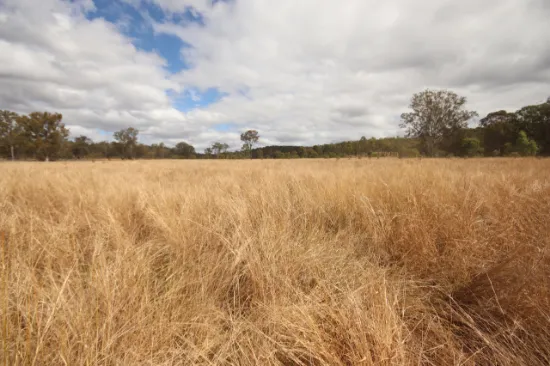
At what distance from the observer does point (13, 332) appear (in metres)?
1.00

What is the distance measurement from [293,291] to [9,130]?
70628 millimetres

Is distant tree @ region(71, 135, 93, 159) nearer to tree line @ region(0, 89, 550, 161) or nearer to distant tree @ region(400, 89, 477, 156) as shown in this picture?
tree line @ region(0, 89, 550, 161)

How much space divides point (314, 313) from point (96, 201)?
350 centimetres

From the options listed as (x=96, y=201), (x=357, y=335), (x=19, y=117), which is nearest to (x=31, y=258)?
(x=96, y=201)

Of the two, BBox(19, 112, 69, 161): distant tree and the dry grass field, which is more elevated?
BBox(19, 112, 69, 161): distant tree

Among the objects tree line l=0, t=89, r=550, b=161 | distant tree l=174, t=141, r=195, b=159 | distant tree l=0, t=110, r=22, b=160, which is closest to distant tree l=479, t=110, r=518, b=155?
tree line l=0, t=89, r=550, b=161

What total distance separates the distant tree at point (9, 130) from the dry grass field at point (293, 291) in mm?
65752

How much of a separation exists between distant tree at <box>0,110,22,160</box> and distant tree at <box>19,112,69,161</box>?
2441 millimetres

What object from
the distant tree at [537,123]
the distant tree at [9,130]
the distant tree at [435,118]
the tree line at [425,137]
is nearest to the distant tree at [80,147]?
the tree line at [425,137]

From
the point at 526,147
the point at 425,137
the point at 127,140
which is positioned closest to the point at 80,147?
the point at 127,140

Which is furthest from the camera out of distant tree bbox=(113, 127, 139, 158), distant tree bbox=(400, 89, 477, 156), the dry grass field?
distant tree bbox=(113, 127, 139, 158)

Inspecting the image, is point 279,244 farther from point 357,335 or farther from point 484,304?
point 484,304

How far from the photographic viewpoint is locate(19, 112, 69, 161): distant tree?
1700 inches

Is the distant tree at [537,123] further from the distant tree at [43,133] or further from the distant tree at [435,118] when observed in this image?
the distant tree at [43,133]
